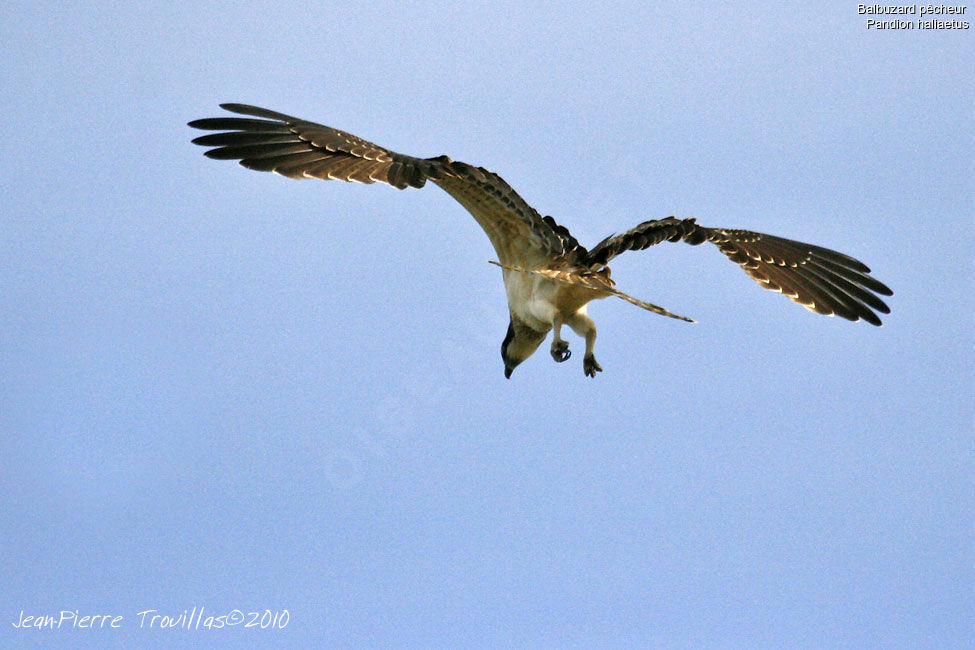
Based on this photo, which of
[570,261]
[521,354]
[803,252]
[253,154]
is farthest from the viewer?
[803,252]

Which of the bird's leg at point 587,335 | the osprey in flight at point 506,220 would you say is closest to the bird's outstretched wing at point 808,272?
the osprey in flight at point 506,220

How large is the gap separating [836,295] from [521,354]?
12.6 feet

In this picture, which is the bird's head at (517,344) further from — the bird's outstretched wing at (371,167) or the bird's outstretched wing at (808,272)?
the bird's outstretched wing at (808,272)

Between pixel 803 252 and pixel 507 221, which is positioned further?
pixel 803 252

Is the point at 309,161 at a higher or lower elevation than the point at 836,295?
higher

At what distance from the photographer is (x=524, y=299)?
11273 mm

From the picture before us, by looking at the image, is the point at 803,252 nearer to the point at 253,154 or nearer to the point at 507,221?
the point at 507,221

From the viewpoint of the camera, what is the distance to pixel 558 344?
34.8 feet

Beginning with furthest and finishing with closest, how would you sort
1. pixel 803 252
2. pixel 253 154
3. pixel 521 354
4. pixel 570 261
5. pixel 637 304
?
pixel 803 252 < pixel 521 354 < pixel 570 261 < pixel 253 154 < pixel 637 304

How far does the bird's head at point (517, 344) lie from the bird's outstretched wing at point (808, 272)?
226 centimetres

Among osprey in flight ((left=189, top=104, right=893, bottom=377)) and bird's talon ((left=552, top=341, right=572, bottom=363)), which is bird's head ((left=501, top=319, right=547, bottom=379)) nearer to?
osprey in flight ((left=189, top=104, right=893, bottom=377))

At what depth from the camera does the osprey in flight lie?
1001 centimetres

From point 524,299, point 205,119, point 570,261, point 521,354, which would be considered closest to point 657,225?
point 570,261

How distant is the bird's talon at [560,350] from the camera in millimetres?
10617
